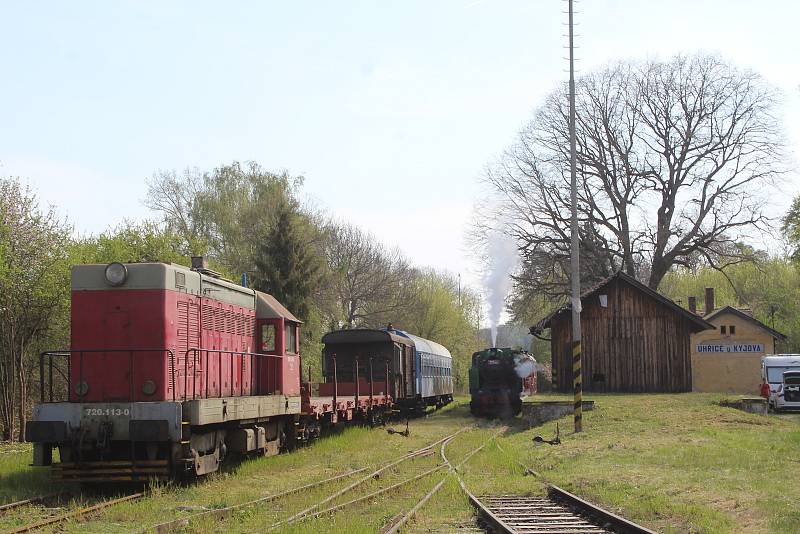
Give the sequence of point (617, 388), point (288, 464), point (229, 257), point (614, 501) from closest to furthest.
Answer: point (614, 501)
point (288, 464)
point (617, 388)
point (229, 257)

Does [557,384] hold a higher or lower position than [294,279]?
lower

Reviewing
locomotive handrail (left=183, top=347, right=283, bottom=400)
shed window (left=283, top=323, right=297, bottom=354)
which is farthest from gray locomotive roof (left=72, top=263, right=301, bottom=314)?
shed window (left=283, top=323, right=297, bottom=354)

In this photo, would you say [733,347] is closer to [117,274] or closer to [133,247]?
[133,247]

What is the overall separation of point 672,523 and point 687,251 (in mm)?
36168

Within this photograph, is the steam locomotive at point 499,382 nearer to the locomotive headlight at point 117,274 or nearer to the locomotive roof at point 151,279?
the locomotive roof at point 151,279

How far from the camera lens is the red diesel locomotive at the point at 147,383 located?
12.2 metres

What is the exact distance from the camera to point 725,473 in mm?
13609

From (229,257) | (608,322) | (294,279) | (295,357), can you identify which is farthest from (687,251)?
(295,357)

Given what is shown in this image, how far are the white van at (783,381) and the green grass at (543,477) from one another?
10981mm

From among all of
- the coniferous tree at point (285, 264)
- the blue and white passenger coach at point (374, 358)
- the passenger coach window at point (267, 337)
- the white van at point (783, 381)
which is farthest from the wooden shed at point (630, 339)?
the passenger coach window at point (267, 337)

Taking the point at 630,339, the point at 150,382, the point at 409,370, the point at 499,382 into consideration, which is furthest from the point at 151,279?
the point at 630,339

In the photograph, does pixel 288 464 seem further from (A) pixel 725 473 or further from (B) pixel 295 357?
(A) pixel 725 473

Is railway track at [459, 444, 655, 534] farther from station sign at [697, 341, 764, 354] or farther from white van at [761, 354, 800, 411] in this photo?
station sign at [697, 341, 764, 354]

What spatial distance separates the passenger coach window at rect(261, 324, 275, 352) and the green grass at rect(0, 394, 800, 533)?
214 centimetres
